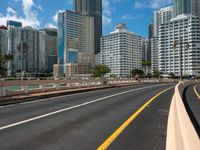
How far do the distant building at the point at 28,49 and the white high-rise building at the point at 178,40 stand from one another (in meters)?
75.4

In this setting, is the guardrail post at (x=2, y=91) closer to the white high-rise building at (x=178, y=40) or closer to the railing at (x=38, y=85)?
the railing at (x=38, y=85)

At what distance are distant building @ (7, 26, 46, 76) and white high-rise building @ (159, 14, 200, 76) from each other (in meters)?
75.4

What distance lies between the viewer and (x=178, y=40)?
5709 inches

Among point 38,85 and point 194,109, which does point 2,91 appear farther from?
point 194,109

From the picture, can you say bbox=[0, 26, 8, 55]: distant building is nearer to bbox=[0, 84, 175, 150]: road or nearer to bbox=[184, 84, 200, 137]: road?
bbox=[184, 84, 200, 137]: road

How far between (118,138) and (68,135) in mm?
1355

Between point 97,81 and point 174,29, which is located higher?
point 174,29

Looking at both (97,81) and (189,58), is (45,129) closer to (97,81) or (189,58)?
(97,81)

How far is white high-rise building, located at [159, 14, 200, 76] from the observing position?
503 ft

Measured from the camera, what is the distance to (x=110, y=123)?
9.23 metres

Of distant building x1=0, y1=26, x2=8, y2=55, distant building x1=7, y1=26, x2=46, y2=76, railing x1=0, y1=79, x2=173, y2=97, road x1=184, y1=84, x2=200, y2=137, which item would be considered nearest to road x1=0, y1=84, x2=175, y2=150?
Answer: road x1=184, y1=84, x2=200, y2=137

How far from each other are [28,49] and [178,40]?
8035cm

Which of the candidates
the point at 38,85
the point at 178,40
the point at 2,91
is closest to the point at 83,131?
the point at 2,91

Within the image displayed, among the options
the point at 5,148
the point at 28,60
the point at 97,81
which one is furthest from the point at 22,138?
the point at 28,60
